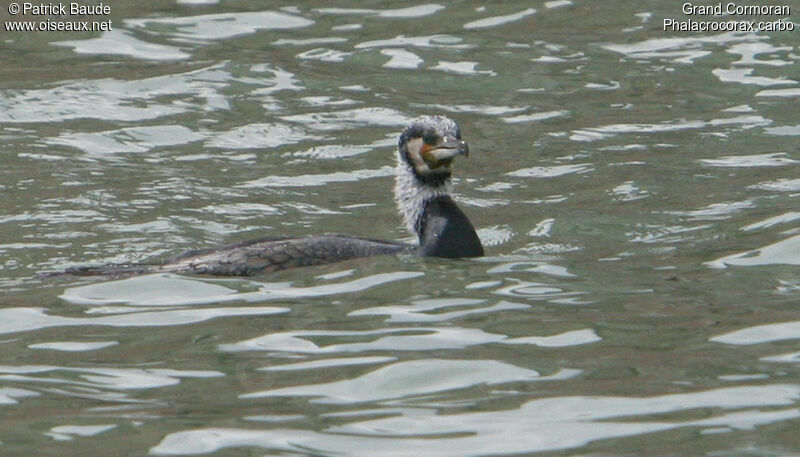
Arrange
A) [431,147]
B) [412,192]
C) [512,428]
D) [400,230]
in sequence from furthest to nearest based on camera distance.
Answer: [400,230], [412,192], [431,147], [512,428]

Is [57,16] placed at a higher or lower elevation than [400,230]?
higher

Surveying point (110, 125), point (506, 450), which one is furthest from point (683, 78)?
point (506, 450)

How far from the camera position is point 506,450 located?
5926mm

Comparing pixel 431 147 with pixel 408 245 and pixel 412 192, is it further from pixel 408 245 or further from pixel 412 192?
pixel 408 245

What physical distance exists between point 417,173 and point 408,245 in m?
0.47

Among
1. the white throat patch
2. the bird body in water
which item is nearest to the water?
the bird body in water

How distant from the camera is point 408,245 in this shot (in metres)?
10.2

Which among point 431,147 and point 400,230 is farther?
point 400,230

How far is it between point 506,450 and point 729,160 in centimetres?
739

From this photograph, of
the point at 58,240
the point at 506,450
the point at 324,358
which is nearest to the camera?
the point at 506,450

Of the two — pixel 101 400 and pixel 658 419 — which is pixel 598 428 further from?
pixel 101 400

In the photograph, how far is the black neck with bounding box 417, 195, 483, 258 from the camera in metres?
9.99

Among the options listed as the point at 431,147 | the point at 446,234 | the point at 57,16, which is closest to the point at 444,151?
the point at 431,147

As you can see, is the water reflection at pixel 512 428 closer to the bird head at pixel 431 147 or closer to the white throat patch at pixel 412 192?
the bird head at pixel 431 147
